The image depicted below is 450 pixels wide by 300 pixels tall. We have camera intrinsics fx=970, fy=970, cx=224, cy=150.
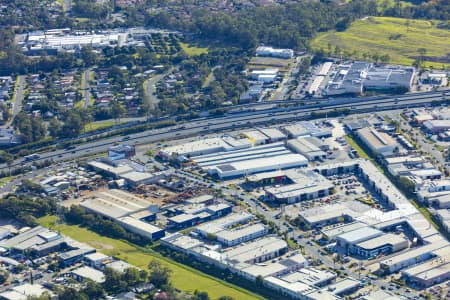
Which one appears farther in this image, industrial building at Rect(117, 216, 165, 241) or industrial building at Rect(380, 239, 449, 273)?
industrial building at Rect(117, 216, 165, 241)

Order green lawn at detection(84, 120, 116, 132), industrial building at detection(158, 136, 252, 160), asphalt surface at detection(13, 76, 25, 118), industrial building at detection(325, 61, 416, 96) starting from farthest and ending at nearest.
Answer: asphalt surface at detection(13, 76, 25, 118) → industrial building at detection(325, 61, 416, 96) → green lawn at detection(84, 120, 116, 132) → industrial building at detection(158, 136, 252, 160)

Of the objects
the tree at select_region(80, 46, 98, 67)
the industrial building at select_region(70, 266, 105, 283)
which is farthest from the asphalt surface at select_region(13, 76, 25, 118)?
the industrial building at select_region(70, 266, 105, 283)

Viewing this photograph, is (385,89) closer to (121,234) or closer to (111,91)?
(111,91)

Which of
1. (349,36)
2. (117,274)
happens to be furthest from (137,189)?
(349,36)

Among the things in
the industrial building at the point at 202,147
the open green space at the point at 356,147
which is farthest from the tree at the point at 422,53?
the industrial building at the point at 202,147

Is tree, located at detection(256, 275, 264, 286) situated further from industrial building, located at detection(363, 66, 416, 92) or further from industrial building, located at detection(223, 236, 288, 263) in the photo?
industrial building, located at detection(363, 66, 416, 92)

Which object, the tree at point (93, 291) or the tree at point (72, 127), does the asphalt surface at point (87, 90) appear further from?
the tree at point (93, 291)

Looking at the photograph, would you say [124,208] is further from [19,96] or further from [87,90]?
[19,96]
